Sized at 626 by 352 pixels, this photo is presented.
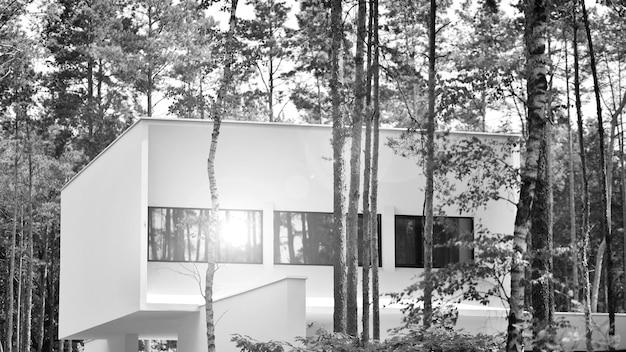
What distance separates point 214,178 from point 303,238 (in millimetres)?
3368

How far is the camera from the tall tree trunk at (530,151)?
453 inches

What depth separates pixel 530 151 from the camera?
1194 cm

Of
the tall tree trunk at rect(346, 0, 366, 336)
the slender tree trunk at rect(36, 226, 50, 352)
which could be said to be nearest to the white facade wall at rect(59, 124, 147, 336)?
the tall tree trunk at rect(346, 0, 366, 336)

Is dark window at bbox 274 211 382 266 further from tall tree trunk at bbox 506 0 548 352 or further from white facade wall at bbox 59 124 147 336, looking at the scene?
tall tree trunk at bbox 506 0 548 352

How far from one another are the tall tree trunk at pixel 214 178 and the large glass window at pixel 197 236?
1.90 m

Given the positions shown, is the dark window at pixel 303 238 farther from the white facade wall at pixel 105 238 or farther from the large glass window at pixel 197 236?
the white facade wall at pixel 105 238

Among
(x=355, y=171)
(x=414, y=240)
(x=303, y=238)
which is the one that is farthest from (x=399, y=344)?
(x=414, y=240)

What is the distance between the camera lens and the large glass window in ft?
62.0

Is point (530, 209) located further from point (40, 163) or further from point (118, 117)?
point (40, 163)

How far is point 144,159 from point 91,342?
15.9 metres

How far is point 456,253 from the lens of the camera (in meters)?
20.3

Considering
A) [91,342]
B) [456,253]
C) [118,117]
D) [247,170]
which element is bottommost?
[91,342]

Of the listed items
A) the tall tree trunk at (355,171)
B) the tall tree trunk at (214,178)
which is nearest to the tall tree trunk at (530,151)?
the tall tree trunk at (355,171)

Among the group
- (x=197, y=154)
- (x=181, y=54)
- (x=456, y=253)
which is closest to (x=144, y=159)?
(x=197, y=154)
